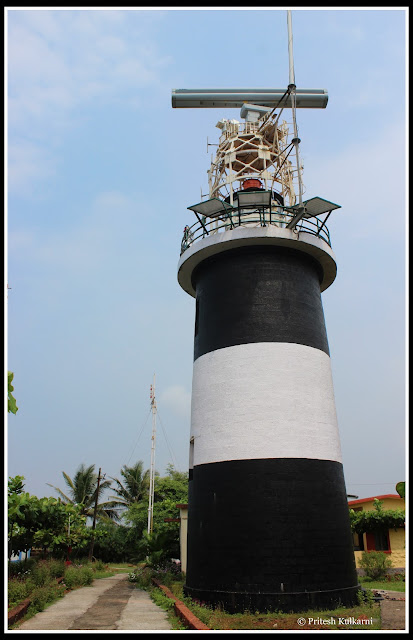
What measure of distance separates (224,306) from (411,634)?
28.8ft

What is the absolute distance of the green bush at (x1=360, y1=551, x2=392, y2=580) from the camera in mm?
20047

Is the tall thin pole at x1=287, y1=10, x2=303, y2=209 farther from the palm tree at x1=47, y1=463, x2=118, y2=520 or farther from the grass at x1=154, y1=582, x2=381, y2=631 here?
the palm tree at x1=47, y1=463, x2=118, y2=520

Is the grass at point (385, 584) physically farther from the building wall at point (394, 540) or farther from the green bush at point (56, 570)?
the green bush at point (56, 570)

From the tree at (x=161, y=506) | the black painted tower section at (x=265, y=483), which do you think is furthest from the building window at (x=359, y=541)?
the black painted tower section at (x=265, y=483)

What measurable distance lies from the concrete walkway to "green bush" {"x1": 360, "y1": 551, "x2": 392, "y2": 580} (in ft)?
31.3

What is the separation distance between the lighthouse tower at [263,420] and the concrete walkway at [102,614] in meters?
1.52

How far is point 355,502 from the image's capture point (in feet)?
90.7

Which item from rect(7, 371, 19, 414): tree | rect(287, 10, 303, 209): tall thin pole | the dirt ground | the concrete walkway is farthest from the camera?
rect(287, 10, 303, 209): tall thin pole

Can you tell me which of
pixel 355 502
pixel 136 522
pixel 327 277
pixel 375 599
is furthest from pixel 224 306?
pixel 136 522

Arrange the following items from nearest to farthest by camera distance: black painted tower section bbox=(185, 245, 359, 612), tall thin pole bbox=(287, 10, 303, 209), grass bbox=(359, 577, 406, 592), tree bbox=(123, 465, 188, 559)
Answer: black painted tower section bbox=(185, 245, 359, 612), tall thin pole bbox=(287, 10, 303, 209), grass bbox=(359, 577, 406, 592), tree bbox=(123, 465, 188, 559)

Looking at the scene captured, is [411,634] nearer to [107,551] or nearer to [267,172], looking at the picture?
[267,172]

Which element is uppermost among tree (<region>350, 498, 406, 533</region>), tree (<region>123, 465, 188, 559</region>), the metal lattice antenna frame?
the metal lattice antenna frame

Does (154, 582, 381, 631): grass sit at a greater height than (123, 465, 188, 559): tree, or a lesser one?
greater

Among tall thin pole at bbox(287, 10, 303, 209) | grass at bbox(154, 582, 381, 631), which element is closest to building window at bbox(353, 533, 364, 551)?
grass at bbox(154, 582, 381, 631)
